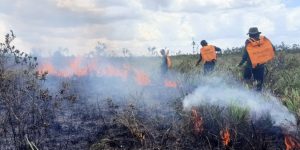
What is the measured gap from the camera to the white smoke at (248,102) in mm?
7646

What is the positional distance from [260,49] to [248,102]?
2.72 metres

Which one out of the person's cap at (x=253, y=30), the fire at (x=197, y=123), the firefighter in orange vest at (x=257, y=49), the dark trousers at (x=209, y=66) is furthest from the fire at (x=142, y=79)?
the fire at (x=197, y=123)

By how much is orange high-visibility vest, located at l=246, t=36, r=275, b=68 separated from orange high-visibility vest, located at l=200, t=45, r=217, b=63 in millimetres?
3827

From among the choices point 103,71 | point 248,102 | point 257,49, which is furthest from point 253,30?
point 103,71

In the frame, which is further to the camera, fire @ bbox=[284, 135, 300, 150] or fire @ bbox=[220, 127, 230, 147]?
fire @ bbox=[220, 127, 230, 147]

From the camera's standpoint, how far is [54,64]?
2922cm

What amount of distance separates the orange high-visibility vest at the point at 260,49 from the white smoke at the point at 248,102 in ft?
3.68

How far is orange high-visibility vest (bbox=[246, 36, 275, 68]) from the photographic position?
10.7 m

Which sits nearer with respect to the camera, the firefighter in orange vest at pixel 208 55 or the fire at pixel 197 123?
the fire at pixel 197 123

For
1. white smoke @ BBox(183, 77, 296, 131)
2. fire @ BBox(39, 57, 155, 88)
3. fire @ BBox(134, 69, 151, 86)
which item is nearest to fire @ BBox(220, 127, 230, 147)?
white smoke @ BBox(183, 77, 296, 131)

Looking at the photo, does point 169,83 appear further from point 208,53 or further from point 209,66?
point 208,53

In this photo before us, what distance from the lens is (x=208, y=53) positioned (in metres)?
14.8

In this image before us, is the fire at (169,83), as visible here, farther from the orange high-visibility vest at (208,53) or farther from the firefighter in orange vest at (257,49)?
the firefighter in orange vest at (257,49)

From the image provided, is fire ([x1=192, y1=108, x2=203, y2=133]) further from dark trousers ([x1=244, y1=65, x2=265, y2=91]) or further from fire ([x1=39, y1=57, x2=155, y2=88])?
fire ([x1=39, y1=57, x2=155, y2=88])
